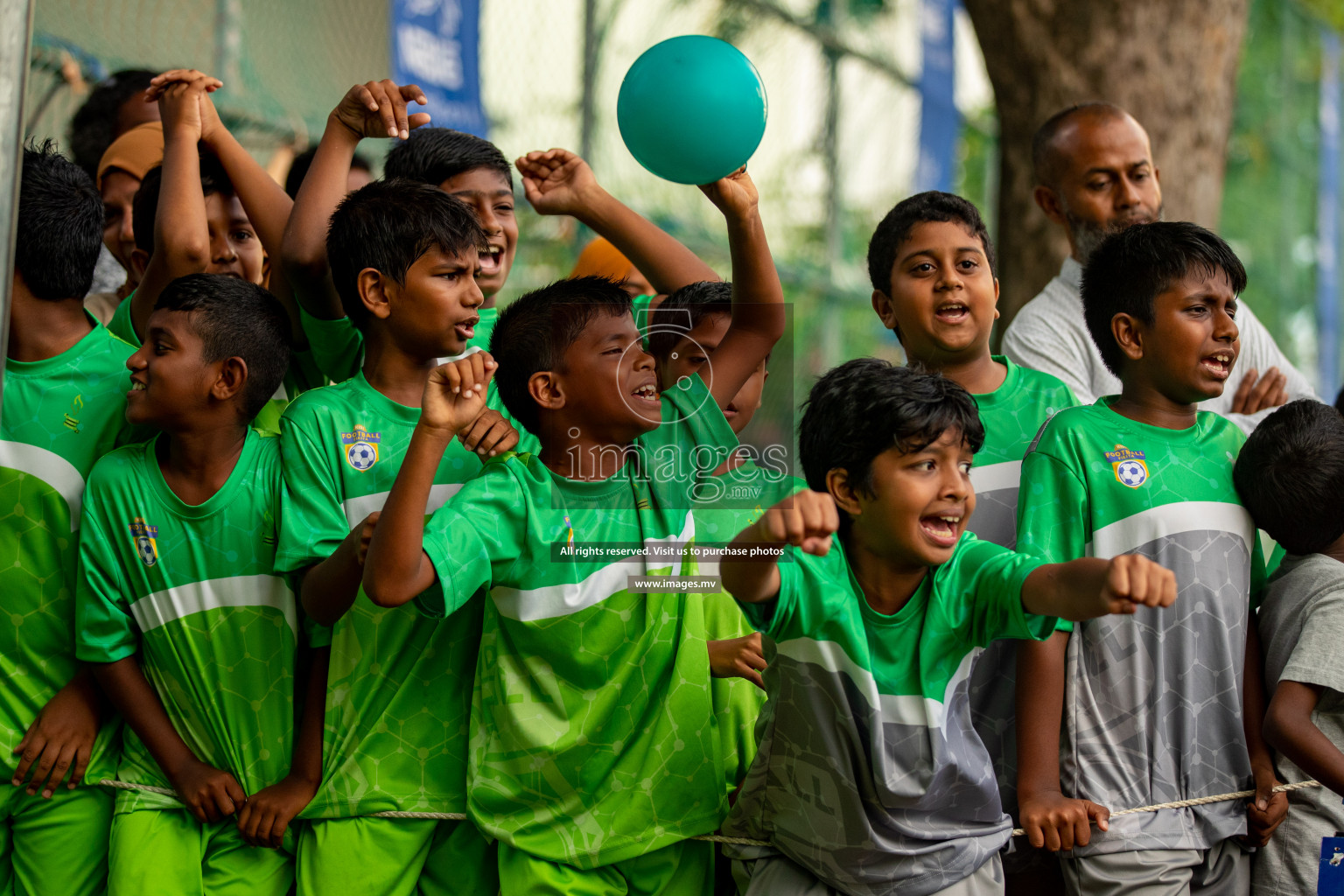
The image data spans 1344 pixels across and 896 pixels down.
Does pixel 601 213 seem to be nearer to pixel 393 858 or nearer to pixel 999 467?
pixel 999 467

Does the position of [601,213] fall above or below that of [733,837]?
above

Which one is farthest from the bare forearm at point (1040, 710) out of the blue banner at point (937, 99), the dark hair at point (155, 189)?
the blue banner at point (937, 99)

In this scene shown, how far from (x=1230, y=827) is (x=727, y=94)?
6.18 ft

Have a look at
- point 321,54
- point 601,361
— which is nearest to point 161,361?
point 601,361

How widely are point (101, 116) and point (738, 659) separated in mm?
3084

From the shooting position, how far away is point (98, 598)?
2.56m

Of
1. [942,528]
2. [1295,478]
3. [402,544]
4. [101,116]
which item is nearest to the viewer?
[402,544]

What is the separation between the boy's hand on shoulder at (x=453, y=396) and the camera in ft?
A: 7.23

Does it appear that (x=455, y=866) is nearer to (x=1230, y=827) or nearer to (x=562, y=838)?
(x=562, y=838)

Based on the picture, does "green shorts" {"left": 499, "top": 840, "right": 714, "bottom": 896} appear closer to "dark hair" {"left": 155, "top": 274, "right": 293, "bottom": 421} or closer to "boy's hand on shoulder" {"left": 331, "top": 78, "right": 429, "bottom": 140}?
"dark hair" {"left": 155, "top": 274, "right": 293, "bottom": 421}

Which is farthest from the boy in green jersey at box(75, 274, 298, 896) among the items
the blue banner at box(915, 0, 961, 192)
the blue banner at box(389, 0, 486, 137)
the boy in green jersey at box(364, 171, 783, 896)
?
the blue banner at box(915, 0, 961, 192)

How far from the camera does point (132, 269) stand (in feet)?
11.2

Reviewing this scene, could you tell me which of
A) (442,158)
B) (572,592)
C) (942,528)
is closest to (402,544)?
(572,592)

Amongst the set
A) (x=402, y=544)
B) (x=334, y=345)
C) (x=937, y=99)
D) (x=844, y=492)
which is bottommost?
(x=402, y=544)
